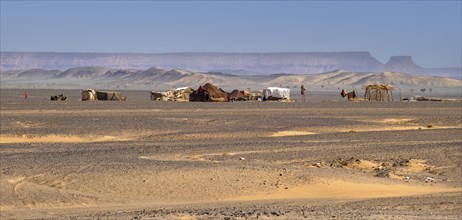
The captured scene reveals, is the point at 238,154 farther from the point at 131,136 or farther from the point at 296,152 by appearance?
the point at 131,136

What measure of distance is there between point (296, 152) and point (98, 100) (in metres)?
41.2

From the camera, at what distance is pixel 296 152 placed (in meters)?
29.5

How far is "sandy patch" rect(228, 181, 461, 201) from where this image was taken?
822 inches

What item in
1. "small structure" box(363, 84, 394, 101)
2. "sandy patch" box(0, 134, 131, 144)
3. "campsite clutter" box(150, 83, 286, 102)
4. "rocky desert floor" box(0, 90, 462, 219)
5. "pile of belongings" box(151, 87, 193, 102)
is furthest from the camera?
"small structure" box(363, 84, 394, 101)

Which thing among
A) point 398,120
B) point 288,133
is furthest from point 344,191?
point 398,120

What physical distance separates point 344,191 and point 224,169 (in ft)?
10.7

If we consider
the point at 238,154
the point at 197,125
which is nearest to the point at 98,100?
the point at 197,125

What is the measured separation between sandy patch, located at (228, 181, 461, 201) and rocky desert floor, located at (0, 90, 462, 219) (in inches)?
1.1

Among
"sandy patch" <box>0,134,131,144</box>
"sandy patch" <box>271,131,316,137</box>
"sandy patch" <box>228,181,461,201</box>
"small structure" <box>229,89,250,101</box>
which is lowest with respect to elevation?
"sandy patch" <box>228,181,461,201</box>

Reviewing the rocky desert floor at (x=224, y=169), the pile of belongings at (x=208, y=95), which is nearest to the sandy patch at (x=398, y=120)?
the rocky desert floor at (x=224, y=169)

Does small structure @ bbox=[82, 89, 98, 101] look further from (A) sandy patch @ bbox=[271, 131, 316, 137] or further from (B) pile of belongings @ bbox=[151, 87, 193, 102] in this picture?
(A) sandy patch @ bbox=[271, 131, 316, 137]

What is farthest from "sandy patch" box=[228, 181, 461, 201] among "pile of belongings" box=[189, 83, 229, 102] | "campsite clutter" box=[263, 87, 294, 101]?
"campsite clutter" box=[263, 87, 294, 101]

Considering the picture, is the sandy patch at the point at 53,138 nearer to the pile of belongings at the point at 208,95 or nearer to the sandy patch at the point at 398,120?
the sandy patch at the point at 398,120

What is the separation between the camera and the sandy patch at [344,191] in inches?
822
